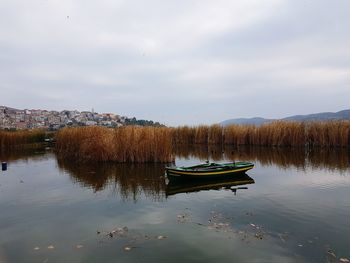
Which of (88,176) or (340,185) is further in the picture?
(88,176)

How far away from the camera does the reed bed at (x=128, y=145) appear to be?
21344 mm

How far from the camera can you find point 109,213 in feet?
36.7

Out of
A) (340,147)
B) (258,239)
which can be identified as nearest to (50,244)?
(258,239)

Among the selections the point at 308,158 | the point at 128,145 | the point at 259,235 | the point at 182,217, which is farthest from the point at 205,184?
the point at 308,158

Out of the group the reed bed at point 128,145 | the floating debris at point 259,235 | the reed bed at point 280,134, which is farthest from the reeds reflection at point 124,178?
the reed bed at point 280,134

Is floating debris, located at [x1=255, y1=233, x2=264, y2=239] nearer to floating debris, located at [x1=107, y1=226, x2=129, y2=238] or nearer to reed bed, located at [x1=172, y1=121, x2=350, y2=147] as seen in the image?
floating debris, located at [x1=107, y1=226, x2=129, y2=238]

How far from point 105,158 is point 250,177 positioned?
10.2 m

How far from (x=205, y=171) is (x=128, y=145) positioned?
741cm

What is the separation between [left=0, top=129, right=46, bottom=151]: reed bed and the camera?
33.5 metres

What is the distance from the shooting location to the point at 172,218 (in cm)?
1052

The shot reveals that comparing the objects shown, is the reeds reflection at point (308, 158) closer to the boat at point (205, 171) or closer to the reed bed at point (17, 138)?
the boat at point (205, 171)

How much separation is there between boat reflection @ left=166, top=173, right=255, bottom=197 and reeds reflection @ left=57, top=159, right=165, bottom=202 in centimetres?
50

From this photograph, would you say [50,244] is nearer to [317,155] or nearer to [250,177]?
[250,177]

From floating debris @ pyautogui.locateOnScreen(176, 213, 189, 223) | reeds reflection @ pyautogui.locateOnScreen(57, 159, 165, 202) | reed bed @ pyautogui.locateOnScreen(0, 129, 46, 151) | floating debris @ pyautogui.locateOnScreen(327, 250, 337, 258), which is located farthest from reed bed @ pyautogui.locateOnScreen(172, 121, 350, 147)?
floating debris @ pyautogui.locateOnScreen(327, 250, 337, 258)
